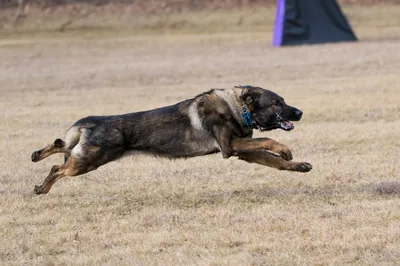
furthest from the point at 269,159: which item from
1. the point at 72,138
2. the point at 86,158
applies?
the point at 72,138

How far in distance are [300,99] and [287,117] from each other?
324 inches

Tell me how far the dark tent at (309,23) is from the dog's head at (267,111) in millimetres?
21425

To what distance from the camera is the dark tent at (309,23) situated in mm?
29372

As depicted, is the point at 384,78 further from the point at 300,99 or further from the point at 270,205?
the point at 270,205

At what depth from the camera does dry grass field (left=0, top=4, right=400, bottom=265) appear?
20.8 feet

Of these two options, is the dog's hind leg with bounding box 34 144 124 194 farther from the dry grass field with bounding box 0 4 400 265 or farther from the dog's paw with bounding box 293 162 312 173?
the dog's paw with bounding box 293 162 312 173

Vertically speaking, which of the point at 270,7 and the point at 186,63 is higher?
the point at 186,63

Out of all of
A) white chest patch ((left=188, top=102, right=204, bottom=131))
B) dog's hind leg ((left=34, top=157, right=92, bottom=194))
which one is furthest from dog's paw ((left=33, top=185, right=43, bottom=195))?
white chest patch ((left=188, top=102, right=204, bottom=131))

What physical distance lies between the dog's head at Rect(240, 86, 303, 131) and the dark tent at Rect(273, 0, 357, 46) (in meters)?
21.4

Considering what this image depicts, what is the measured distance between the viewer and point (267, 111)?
8047 mm

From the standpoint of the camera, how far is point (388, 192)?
8242 mm

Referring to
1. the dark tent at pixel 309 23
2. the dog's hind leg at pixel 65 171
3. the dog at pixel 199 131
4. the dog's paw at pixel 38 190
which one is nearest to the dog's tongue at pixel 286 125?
the dog at pixel 199 131

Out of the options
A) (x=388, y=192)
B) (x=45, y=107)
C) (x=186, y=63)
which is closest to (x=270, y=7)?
(x=186, y=63)

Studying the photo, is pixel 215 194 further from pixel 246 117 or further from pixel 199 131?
pixel 246 117
